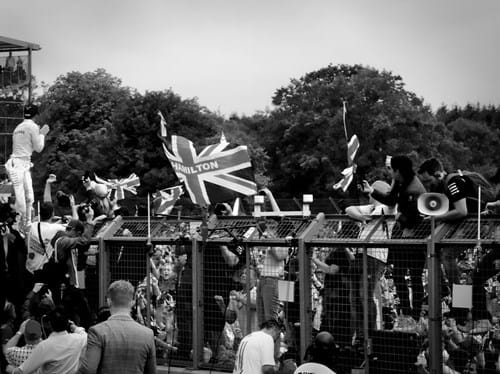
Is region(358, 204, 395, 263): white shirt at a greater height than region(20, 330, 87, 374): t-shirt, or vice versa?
region(358, 204, 395, 263): white shirt

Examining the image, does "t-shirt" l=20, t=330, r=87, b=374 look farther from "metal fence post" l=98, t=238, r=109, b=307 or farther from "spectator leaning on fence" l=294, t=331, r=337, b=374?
"metal fence post" l=98, t=238, r=109, b=307

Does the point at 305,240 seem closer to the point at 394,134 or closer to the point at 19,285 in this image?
the point at 19,285

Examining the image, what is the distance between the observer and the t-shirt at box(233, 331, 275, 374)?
11.2 m

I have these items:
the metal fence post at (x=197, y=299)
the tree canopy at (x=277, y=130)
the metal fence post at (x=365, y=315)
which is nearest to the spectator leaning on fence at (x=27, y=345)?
the metal fence post at (x=197, y=299)

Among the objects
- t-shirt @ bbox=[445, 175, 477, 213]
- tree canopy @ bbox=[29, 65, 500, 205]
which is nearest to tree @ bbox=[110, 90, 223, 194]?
tree canopy @ bbox=[29, 65, 500, 205]

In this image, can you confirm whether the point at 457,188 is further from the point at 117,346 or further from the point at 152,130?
the point at 152,130

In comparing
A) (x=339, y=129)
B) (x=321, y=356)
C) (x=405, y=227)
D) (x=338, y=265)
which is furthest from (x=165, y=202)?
(x=339, y=129)

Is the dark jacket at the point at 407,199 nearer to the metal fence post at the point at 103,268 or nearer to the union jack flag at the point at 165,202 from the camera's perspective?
the metal fence post at the point at 103,268

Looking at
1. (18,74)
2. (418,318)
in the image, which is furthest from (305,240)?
(18,74)

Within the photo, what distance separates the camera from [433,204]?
473 inches

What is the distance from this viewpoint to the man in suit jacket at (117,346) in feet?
29.5

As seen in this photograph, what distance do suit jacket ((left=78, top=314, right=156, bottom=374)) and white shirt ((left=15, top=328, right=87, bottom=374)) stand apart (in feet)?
3.92

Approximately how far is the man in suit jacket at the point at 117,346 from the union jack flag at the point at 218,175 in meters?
5.61

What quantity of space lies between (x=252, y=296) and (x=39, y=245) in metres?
3.84
